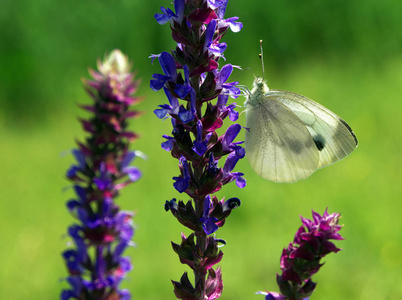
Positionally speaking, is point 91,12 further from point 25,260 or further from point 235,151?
point 235,151

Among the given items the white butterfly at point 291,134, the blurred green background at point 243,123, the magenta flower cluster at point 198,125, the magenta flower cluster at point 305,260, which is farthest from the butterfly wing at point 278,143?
the blurred green background at point 243,123

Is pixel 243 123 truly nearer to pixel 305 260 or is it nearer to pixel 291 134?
pixel 291 134

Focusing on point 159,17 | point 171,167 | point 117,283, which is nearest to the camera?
point 159,17

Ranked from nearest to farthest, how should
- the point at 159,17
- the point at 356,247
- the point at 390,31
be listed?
the point at 159,17
the point at 356,247
the point at 390,31

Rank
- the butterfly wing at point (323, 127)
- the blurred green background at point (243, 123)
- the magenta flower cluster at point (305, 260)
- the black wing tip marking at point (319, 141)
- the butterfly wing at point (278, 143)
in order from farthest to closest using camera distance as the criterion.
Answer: the blurred green background at point (243, 123) < the black wing tip marking at point (319, 141) < the butterfly wing at point (323, 127) < the butterfly wing at point (278, 143) < the magenta flower cluster at point (305, 260)

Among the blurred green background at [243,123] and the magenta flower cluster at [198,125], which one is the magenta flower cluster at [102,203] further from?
the blurred green background at [243,123]

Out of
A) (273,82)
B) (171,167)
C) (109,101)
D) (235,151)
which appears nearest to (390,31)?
(273,82)

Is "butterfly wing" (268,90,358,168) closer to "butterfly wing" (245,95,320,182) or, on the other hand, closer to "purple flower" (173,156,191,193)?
"butterfly wing" (245,95,320,182)
